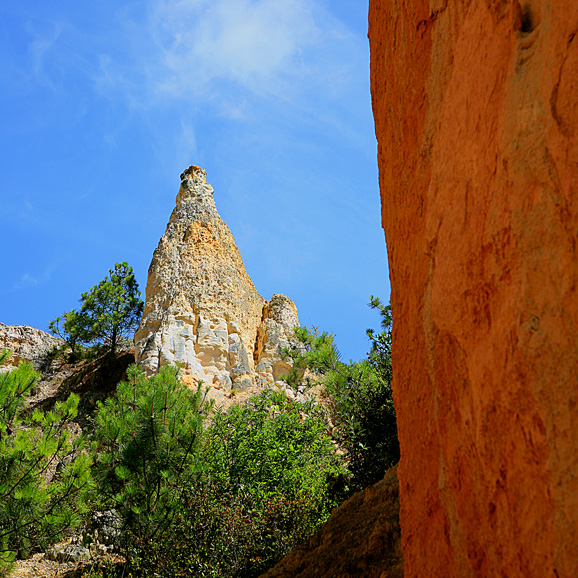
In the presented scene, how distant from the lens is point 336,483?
10.5 metres

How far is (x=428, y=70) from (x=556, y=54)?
1.30 m

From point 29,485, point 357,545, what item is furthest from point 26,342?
point 357,545

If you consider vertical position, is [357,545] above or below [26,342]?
below

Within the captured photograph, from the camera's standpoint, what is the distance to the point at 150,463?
369 inches

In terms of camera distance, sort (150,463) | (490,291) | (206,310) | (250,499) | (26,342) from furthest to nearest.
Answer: (26,342) → (206,310) → (150,463) → (250,499) → (490,291)

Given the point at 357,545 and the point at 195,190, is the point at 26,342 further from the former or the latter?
the point at 357,545

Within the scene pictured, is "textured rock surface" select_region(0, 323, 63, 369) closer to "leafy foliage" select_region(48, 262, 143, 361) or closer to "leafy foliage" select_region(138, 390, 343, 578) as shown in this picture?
"leafy foliage" select_region(48, 262, 143, 361)

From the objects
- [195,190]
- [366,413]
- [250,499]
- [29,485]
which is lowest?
[250,499]

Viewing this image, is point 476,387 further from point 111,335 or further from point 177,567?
point 111,335

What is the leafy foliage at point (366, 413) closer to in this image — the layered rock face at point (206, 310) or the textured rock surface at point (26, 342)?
the layered rock face at point (206, 310)

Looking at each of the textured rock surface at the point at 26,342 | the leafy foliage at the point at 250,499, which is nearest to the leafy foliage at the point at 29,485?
the leafy foliage at the point at 250,499

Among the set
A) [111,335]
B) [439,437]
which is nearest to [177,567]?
[439,437]

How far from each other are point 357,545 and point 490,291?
4610mm

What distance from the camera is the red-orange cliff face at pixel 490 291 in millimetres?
1545
